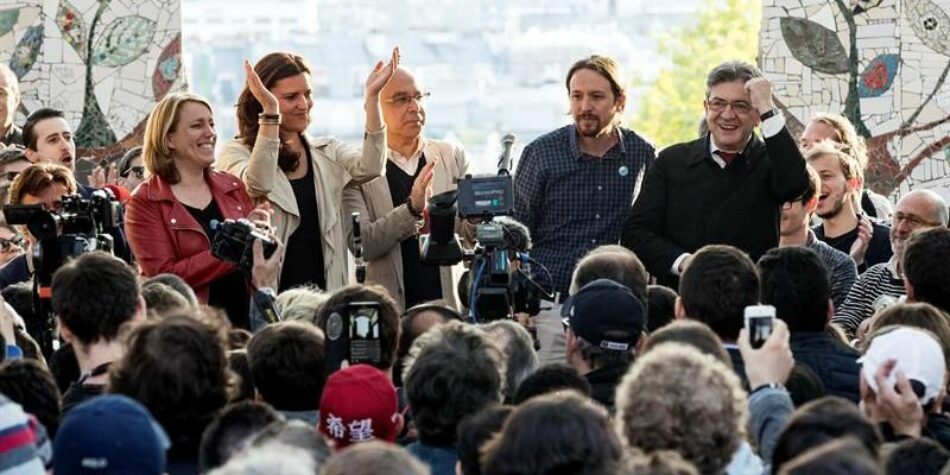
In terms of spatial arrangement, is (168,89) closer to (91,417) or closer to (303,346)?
(303,346)

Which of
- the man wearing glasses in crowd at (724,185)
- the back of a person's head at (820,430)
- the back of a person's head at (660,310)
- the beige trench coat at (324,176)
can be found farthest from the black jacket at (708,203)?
the back of a person's head at (820,430)

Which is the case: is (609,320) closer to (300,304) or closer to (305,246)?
(300,304)

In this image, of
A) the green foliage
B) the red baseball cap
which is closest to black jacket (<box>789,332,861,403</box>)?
the red baseball cap

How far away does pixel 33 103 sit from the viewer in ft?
35.9

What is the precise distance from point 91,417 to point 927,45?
7061 mm

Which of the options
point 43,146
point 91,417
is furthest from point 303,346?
point 43,146

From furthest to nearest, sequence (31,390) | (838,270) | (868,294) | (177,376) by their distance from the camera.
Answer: (838,270) < (868,294) < (31,390) < (177,376)

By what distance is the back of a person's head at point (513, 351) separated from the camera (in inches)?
243

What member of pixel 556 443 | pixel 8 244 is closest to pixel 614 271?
pixel 556 443

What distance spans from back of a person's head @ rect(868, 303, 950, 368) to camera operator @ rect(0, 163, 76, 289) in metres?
3.64

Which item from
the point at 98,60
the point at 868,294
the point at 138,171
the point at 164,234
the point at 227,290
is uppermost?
the point at 98,60

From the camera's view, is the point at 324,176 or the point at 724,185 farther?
the point at 324,176

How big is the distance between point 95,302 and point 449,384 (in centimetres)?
121

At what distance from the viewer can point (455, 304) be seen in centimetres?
877
